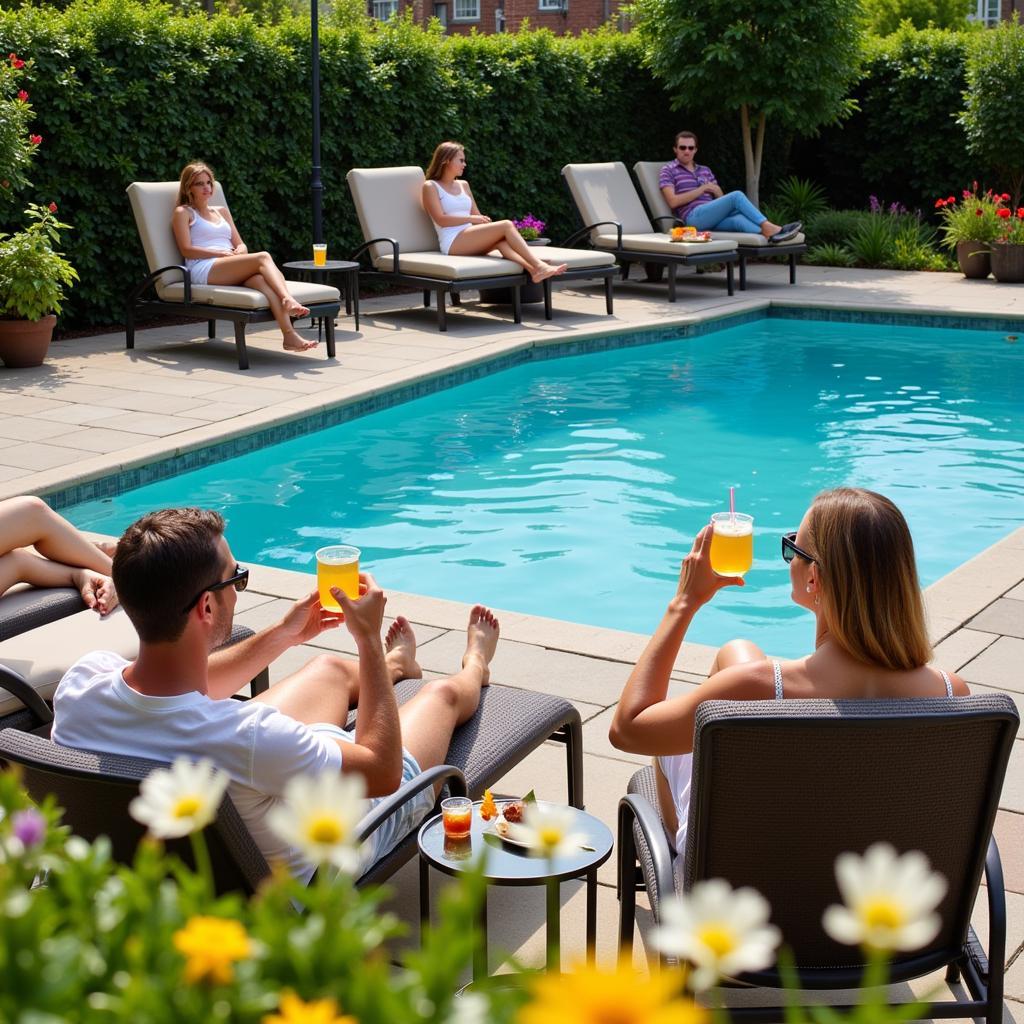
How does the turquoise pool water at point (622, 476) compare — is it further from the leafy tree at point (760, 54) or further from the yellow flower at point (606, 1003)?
the yellow flower at point (606, 1003)

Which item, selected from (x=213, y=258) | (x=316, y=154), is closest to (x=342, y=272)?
(x=316, y=154)

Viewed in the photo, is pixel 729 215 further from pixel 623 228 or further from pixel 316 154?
pixel 316 154

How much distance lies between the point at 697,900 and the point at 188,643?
5.76 feet

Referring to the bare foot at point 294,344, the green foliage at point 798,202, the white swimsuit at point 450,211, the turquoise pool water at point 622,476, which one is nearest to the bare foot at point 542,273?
the white swimsuit at point 450,211

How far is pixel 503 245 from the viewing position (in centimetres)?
1097

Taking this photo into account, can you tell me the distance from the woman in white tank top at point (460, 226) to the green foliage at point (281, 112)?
1275 millimetres

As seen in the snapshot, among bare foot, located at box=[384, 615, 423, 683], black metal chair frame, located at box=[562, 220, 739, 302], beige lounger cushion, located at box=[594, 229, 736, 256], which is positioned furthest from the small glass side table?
beige lounger cushion, located at box=[594, 229, 736, 256]

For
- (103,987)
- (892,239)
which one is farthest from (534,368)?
(103,987)

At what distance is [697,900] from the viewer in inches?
33.3

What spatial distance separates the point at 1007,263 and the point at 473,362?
661 centimetres

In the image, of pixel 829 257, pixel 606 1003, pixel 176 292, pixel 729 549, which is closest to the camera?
pixel 606 1003

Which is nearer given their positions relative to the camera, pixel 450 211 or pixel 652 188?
pixel 450 211

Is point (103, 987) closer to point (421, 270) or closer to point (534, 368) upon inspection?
point (534, 368)

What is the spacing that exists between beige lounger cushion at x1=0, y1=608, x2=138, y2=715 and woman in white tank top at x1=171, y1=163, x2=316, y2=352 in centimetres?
552
